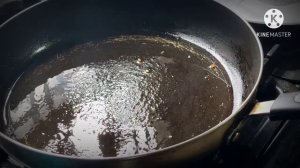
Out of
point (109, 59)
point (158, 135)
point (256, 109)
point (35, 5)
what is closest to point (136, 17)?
point (109, 59)

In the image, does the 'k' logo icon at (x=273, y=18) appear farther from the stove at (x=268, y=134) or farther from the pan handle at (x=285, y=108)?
the pan handle at (x=285, y=108)

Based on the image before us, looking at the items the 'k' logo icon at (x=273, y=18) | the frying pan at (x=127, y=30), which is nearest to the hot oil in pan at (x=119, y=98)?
the frying pan at (x=127, y=30)

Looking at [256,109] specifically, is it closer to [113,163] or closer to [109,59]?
[113,163]

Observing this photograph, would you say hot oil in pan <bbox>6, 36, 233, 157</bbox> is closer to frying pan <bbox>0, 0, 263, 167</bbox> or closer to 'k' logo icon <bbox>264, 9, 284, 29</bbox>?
frying pan <bbox>0, 0, 263, 167</bbox>

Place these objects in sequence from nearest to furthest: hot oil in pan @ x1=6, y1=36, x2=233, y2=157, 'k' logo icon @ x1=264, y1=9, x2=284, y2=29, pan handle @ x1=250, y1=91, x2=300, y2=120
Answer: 1. pan handle @ x1=250, y1=91, x2=300, y2=120
2. hot oil in pan @ x1=6, y1=36, x2=233, y2=157
3. 'k' logo icon @ x1=264, y1=9, x2=284, y2=29

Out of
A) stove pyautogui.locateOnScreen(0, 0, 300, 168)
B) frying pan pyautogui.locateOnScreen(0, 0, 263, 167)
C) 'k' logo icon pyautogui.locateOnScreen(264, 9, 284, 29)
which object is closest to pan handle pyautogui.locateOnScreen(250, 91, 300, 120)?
stove pyautogui.locateOnScreen(0, 0, 300, 168)

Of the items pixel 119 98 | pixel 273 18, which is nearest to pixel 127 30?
pixel 119 98

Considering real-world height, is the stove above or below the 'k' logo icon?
below

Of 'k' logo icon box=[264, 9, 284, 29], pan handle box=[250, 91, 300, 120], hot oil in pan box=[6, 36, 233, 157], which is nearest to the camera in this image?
pan handle box=[250, 91, 300, 120]
